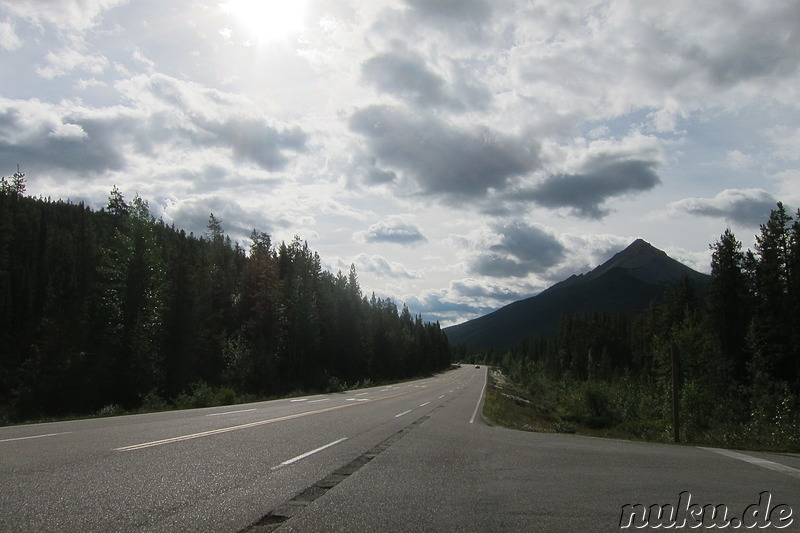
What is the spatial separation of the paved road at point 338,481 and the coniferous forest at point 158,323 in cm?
1309

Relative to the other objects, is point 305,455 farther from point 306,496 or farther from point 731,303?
point 731,303

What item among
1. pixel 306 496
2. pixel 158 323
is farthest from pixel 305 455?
pixel 158 323

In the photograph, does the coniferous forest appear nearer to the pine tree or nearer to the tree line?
the tree line

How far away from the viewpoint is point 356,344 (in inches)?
2749

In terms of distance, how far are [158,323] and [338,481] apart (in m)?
35.5

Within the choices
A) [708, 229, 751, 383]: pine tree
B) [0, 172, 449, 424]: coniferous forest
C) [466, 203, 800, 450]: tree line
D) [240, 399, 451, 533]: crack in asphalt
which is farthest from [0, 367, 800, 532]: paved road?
[708, 229, 751, 383]: pine tree

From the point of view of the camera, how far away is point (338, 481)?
6.93 metres

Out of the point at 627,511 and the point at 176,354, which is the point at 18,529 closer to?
the point at 627,511

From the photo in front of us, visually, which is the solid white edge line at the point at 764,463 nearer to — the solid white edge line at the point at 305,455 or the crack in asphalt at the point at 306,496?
the crack in asphalt at the point at 306,496

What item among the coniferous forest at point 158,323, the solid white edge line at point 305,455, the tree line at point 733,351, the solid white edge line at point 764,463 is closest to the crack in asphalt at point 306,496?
the solid white edge line at point 305,455

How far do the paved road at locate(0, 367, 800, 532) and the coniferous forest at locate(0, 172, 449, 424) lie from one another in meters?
13.1

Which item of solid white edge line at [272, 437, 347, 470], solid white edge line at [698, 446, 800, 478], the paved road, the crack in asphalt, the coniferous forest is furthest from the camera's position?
the coniferous forest

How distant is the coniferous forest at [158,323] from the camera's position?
1246 inches

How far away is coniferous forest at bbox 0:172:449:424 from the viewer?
31.6 meters
